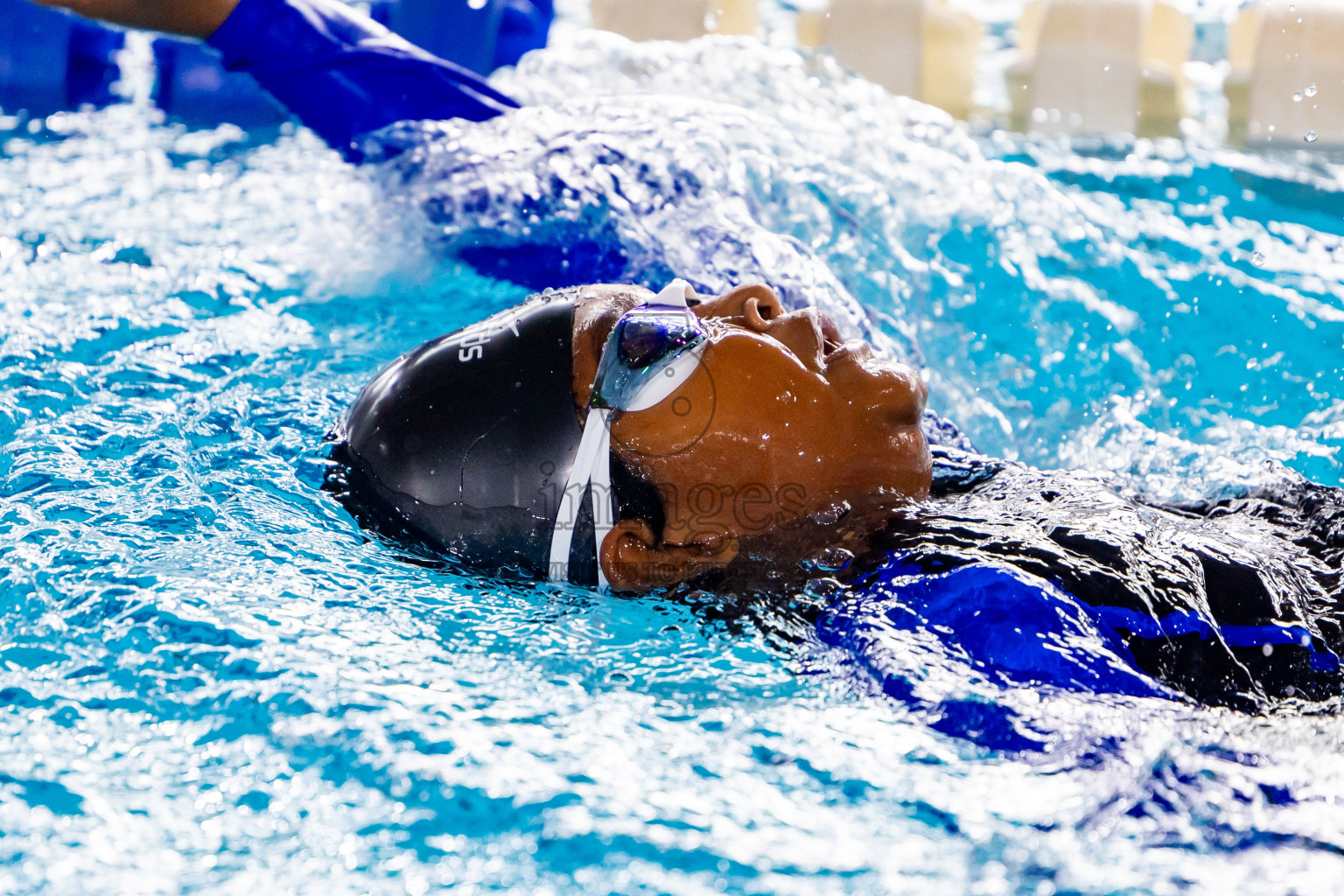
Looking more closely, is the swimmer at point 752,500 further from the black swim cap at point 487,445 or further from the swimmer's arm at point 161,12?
the swimmer's arm at point 161,12

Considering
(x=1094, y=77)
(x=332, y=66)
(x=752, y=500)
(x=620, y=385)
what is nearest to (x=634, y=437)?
(x=620, y=385)

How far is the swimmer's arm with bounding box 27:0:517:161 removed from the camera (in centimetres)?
298

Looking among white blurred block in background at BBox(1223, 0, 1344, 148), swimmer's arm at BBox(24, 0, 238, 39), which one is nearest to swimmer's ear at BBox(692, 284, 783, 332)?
swimmer's arm at BBox(24, 0, 238, 39)

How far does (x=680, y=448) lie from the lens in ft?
5.04

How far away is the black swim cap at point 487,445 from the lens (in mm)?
1557

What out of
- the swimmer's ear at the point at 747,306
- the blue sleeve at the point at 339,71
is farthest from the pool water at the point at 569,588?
the swimmer's ear at the point at 747,306

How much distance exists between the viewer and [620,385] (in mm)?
1539

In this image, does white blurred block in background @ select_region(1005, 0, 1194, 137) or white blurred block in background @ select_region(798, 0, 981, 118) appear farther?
white blurred block in background @ select_region(798, 0, 981, 118)

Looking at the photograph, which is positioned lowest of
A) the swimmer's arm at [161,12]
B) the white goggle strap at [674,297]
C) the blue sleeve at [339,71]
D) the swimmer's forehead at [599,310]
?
the swimmer's forehead at [599,310]

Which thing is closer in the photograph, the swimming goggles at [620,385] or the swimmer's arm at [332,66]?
the swimming goggles at [620,385]

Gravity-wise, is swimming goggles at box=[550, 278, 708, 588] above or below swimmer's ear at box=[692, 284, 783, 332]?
below

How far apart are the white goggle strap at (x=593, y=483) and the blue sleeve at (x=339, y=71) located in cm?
181

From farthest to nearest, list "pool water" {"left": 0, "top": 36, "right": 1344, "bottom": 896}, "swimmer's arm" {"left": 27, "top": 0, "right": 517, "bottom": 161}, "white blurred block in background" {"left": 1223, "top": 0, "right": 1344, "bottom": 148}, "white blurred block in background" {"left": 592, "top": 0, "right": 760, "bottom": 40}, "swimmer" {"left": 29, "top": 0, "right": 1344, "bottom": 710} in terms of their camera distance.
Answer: "white blurred block in background" {"left": 592, "top": 0, "right": 760, "bottom": 40} → "white blurred block in background" {"left": 1223, "top": 0, "right": 1344, "bottom": 148} → "swimmer's arm" {"left": 27, "top": 0, "right": 517, "bottom": 161} → "swimmer" {"left": 29, "top": 0, "right": 1344, "bottom": 710} → "pool water" {"left": 0, "top": 36, "right": 1344, "bottom": 896}

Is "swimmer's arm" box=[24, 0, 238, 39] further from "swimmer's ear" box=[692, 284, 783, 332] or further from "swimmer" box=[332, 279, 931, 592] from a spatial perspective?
"swimmer's ear" box=[692, 284, 783, 332]
